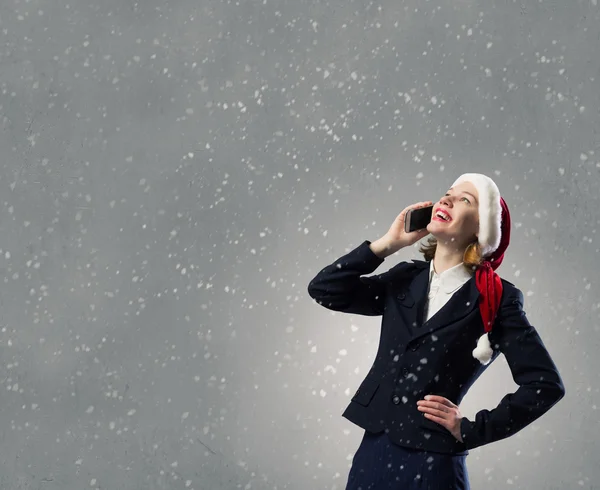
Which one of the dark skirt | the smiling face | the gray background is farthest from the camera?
the gray background

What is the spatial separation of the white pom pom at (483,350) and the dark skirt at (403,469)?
0.20 m

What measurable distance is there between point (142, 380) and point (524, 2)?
5.97ft

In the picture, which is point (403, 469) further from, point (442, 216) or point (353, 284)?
point (442, 216)

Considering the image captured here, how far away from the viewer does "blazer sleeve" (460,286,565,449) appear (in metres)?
1.95

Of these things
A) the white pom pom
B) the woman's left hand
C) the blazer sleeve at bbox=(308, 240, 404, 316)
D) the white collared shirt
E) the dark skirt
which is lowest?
the dark skirt

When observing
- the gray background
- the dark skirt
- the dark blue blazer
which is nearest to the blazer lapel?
the dark blue blazer

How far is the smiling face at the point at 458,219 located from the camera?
2.04m

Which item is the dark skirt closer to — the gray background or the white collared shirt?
the white collared shirt

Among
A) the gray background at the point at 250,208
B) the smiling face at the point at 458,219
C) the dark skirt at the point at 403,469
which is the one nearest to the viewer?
the dark skirt at the point at 403,469

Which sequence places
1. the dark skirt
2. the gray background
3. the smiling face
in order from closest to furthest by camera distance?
1. the dark skirt
2. the smiling face
3. the gray background

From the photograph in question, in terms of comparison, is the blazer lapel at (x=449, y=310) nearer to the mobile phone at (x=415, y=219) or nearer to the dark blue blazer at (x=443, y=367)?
the dark blue blazer at (x=443, y=367)

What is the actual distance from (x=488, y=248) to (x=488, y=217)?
65 mm

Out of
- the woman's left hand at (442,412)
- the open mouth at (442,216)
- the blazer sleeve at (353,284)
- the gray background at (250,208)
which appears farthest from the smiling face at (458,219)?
the gray background at (250,208)

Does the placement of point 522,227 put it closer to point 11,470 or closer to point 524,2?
point 524,2
